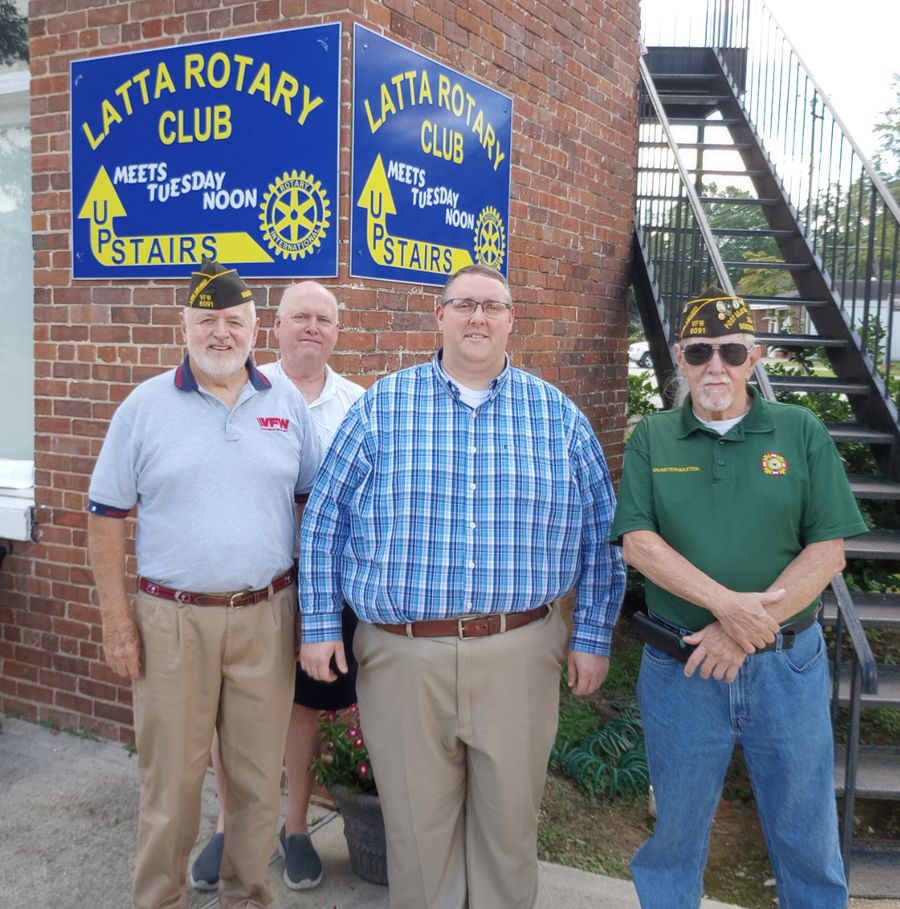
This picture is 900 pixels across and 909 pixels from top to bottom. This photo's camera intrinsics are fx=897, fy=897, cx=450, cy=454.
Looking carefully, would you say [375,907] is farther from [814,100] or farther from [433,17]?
[814,100]

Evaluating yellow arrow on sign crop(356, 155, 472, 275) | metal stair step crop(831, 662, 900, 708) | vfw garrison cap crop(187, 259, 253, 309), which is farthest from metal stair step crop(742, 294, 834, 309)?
vfw garrison cap crop(187, 259, 253, 309)

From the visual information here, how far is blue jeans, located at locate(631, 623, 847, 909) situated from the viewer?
236 centimetres

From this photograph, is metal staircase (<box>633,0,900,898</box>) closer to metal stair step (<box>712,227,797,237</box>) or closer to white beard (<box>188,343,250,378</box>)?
metal stair step (<box>712,227,797,237</box>)

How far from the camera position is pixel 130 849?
3.24 m

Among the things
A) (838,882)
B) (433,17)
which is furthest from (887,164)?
(838,882)

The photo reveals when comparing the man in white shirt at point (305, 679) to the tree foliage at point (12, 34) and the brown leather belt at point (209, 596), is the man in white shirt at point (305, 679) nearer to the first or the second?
the brown leather belt at point (209, 596)

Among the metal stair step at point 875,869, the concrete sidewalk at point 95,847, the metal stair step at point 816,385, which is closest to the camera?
the concrete sidewalk at point 95,847

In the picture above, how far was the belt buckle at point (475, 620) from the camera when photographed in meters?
2.42

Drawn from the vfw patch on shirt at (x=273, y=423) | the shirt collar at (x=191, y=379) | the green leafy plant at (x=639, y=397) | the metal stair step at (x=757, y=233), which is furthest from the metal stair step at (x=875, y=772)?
the green leafy plant at (x=639, y=397)

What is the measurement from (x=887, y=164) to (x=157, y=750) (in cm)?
2960

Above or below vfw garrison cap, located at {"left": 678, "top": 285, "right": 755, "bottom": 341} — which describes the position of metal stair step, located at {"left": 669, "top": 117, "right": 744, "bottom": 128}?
above

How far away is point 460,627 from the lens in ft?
7.95

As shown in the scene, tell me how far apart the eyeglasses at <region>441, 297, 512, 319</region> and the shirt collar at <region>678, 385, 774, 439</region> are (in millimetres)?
581

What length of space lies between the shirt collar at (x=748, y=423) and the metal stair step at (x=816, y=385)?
116 inches
